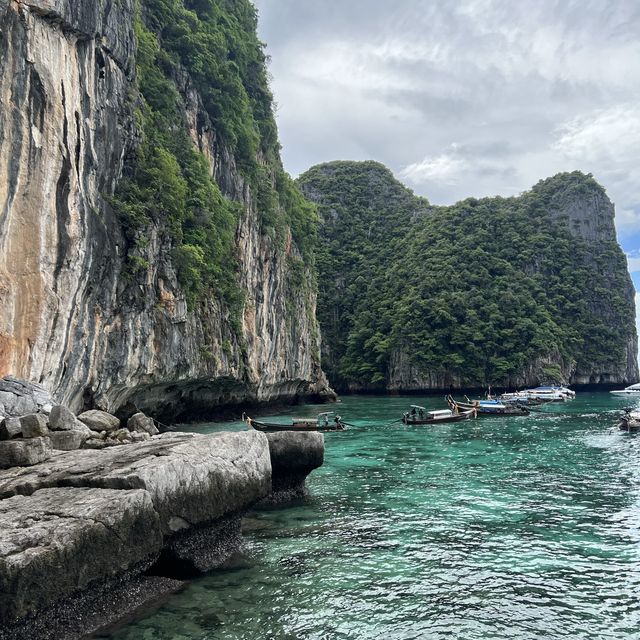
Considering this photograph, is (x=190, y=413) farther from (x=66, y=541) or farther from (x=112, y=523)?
(x=66, y=541)

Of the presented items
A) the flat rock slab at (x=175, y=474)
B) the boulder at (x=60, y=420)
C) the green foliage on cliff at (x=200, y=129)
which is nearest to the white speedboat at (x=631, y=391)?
the green foliage on cliff at (x=200, y=129)

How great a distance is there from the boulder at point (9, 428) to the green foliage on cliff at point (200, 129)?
11.3m

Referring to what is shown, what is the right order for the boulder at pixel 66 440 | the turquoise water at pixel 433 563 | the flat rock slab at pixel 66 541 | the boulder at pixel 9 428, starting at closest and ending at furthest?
the flat rock slab at pixel 66 541
the turquoise water at pixel 433 563
the boulder at pixel 9 428
the boulder at pixel 66 440

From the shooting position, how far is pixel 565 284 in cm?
7469

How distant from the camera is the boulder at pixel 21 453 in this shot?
7.14 m

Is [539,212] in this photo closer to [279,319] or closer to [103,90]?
[279,319]

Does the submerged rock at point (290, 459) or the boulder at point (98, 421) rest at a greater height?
the boulder at point (98, 421)

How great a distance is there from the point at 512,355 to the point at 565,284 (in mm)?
20173

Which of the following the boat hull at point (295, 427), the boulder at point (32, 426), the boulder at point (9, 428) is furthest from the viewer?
the boat hull at point (295, 427)

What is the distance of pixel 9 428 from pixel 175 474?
2.95 m

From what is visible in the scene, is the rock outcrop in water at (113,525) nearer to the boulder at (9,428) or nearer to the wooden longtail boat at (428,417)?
the boulder at (9,428)

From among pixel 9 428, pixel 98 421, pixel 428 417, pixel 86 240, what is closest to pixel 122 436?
pixel 98 421

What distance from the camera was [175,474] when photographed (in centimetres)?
673

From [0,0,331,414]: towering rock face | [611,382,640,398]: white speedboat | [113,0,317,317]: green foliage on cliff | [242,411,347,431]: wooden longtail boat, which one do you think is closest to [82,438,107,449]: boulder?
[0,0,331,414]: towering rock face
